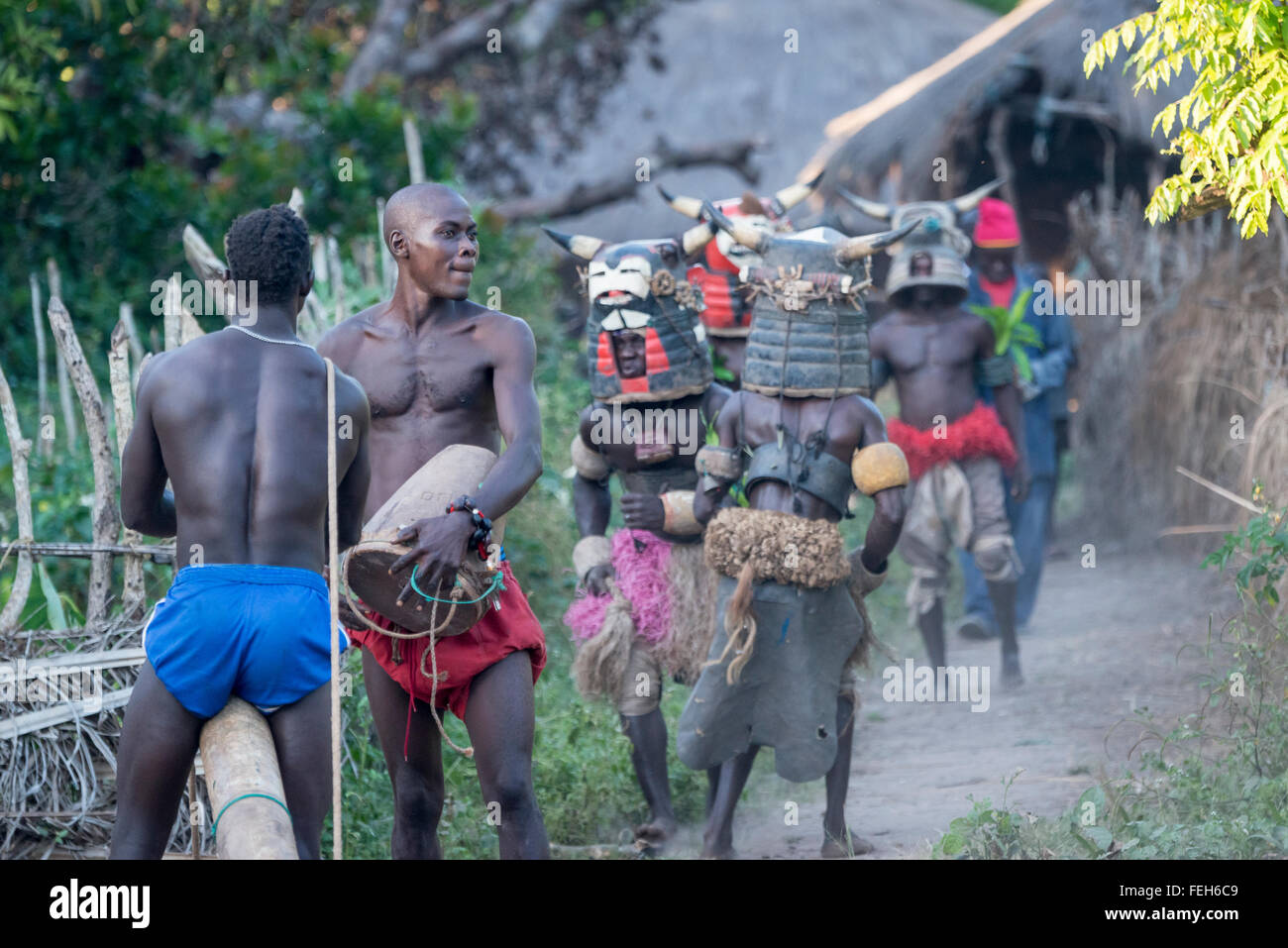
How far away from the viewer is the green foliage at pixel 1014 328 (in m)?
7.49

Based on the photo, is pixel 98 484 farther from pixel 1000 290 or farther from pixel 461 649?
pixel 1000 290

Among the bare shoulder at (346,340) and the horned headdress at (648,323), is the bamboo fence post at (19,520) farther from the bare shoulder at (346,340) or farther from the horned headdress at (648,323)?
the horned headdress at (648,323)

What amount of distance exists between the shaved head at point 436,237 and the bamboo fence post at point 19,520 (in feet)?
5.42

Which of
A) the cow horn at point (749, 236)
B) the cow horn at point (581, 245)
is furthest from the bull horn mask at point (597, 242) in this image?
the cow horn at point (749, 236)

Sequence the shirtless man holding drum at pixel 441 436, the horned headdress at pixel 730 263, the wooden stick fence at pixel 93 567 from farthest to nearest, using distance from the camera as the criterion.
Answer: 1. the horned headdress at pixel 730 263
2. the wooden stick fence at pixel 93 567
3. the shirtless man holding drum at pixel 441 436

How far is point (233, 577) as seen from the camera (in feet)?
10.8

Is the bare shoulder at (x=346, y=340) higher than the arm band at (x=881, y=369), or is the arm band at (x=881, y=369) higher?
the arm band at (x=881, y=369)

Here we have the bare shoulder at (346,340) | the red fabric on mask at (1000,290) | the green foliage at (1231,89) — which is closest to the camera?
the green foliage at (1231,89)

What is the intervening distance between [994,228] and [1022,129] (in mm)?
5017

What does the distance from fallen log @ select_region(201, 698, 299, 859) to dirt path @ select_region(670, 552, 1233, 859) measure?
2.25m

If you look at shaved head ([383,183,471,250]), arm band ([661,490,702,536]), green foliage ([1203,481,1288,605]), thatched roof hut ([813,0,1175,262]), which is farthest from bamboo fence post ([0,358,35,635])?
thatched roof hut ([813,0,1175,262])

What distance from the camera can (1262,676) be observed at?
5.08m

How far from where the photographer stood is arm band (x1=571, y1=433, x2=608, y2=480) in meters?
5.47

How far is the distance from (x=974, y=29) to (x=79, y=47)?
11.7 metres
